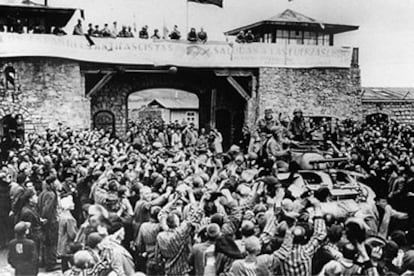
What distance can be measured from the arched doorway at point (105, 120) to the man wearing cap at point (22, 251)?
15244 millimetres

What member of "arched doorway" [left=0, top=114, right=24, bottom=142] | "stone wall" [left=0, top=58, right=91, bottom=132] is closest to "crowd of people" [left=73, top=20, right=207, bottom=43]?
"stone wall" [left=0, top=58, right=91, bottom=132]

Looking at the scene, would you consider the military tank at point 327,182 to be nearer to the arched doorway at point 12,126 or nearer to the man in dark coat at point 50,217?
the man in dark coat at point 50,217

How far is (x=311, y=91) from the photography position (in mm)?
23219

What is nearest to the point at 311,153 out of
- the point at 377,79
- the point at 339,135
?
the point at 339,135

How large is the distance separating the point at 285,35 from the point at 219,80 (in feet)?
11.6

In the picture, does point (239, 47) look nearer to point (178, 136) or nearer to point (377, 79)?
point (178, 136)

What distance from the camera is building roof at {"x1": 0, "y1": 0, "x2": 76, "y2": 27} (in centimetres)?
1970

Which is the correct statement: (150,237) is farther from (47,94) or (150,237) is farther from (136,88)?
(136,88)

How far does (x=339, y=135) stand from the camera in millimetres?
18016

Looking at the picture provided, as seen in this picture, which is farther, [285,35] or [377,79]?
[377,79]

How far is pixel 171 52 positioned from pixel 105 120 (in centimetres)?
419

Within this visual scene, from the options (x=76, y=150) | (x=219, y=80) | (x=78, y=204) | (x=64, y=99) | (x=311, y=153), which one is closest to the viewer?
(x=78, y=204)

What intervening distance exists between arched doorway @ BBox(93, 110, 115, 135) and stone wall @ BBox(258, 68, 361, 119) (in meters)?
5.97

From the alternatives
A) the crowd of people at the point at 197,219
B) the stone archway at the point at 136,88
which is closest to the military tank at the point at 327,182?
the crowd of people at the point at 197,219
